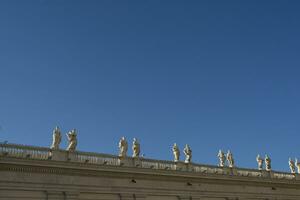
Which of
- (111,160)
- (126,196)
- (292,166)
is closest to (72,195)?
(111,160)

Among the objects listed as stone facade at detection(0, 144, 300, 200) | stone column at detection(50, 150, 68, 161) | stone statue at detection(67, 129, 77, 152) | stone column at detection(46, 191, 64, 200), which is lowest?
stone column at detection(46, 191, 64, 200)

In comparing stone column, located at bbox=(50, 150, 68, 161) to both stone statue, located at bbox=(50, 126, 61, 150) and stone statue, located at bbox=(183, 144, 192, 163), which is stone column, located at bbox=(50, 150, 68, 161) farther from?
stone statue, located at bbox=(183, 144, 192, 163)

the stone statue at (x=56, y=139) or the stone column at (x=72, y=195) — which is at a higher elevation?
the stone statue at (x=56, y=139)

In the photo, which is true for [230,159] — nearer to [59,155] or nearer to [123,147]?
[123,147]

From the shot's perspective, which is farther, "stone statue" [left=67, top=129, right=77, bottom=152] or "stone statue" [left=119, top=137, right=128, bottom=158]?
"stone statue" [left=119, top=137, right=128, bottom=158]

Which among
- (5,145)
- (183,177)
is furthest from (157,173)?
(5,145)

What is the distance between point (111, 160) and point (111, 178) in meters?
1.49

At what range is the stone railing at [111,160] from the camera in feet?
97.9

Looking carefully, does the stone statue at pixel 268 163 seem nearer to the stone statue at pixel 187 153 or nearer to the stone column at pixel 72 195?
the stone statue at pixel 187 153

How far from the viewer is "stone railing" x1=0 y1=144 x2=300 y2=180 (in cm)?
2984

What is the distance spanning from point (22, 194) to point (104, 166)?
685 cm

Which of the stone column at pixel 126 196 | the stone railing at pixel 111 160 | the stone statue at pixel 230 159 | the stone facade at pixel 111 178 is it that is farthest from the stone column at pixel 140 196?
the stone statue at pixel 230 159

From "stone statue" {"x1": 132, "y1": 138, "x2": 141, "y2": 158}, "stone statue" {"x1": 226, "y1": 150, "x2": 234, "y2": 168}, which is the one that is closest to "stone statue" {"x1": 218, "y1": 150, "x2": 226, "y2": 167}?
"stone statue" {"x1": 226, "y1": 150, "x2": 234, "y2": 168}

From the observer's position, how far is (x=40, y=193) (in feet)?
98.6
